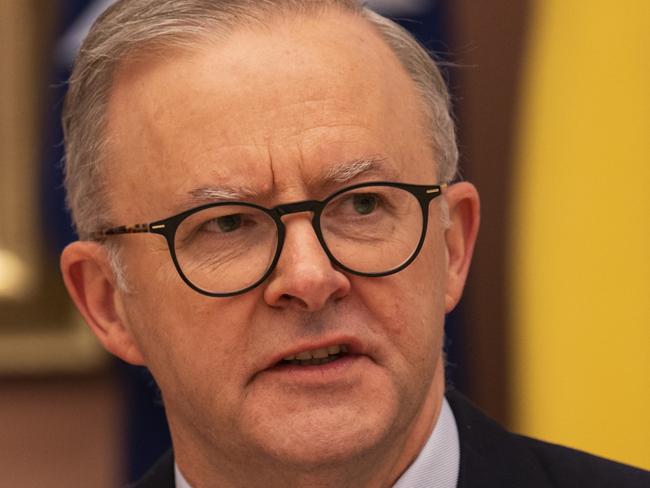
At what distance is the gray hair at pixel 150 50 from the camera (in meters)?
1.97

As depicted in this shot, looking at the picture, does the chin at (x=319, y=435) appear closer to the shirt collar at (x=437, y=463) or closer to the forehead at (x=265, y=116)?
the shirt collar at (x=437, y=463)

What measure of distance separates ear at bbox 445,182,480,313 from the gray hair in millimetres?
49

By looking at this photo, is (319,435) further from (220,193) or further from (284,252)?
(220,193)

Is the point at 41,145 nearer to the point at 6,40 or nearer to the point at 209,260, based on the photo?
the point at 6,40

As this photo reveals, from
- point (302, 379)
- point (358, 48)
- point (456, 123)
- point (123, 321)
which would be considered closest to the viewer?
point (302, 379)

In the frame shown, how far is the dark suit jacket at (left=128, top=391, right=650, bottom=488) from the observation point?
2029mm

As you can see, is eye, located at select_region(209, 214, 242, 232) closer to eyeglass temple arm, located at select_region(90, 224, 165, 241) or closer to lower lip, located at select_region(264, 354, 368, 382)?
eyeglass temple arm, located at select_region(90, 224, 165, 241)

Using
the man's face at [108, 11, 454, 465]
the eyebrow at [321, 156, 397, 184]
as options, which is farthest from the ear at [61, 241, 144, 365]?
the eyebrow at [321, 156, 397, 184]

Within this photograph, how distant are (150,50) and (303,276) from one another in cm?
61

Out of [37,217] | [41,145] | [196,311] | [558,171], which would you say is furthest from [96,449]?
[558,171]

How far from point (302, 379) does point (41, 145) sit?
172cm

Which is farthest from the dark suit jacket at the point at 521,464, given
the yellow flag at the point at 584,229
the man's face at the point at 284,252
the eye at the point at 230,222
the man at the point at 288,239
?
the yellow flag at the point at 584,229

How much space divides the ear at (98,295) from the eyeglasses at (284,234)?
0.28 metres

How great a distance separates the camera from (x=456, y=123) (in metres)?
3.05
